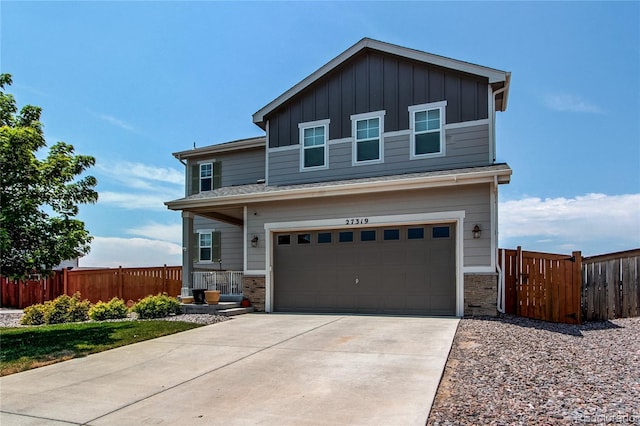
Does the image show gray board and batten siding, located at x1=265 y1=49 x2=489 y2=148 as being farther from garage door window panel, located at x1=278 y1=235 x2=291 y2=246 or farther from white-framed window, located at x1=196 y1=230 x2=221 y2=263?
white-framed window, located at x1=196 y1=230 x2=221 y2=263

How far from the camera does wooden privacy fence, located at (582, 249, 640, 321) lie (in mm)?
10531

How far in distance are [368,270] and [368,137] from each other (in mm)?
4002

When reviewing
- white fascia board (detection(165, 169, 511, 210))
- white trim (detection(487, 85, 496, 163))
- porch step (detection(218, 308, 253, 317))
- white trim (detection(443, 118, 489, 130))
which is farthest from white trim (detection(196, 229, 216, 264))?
white trim (detection(487, 85, 496, 163))

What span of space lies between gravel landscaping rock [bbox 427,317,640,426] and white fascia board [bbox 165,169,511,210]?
3496mm

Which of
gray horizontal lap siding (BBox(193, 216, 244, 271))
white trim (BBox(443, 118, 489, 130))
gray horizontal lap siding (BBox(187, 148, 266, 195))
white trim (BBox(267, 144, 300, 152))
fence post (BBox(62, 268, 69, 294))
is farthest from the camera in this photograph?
gray horizontal lap siding (BBox(187, 148, 266, 195))

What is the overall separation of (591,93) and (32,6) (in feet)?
48.0

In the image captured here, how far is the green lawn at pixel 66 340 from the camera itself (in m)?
6.87

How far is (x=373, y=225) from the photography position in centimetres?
1138

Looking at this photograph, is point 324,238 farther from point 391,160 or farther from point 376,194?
point 391,160

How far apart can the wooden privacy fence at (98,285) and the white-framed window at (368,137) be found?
8.81 m

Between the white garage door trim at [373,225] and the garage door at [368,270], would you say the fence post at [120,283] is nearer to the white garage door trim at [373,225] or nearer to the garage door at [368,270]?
the white garage door trim at [373,225]

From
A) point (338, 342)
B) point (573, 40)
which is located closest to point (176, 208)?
point (338, 342)

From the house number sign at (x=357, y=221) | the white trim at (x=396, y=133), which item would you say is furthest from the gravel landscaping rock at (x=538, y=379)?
the white trim at (x=396, y=133)

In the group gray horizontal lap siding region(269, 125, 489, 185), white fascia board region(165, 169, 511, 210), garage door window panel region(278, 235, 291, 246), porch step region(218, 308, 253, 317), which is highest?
gray horizontal lap siding region(269, 125, 489, 185)
